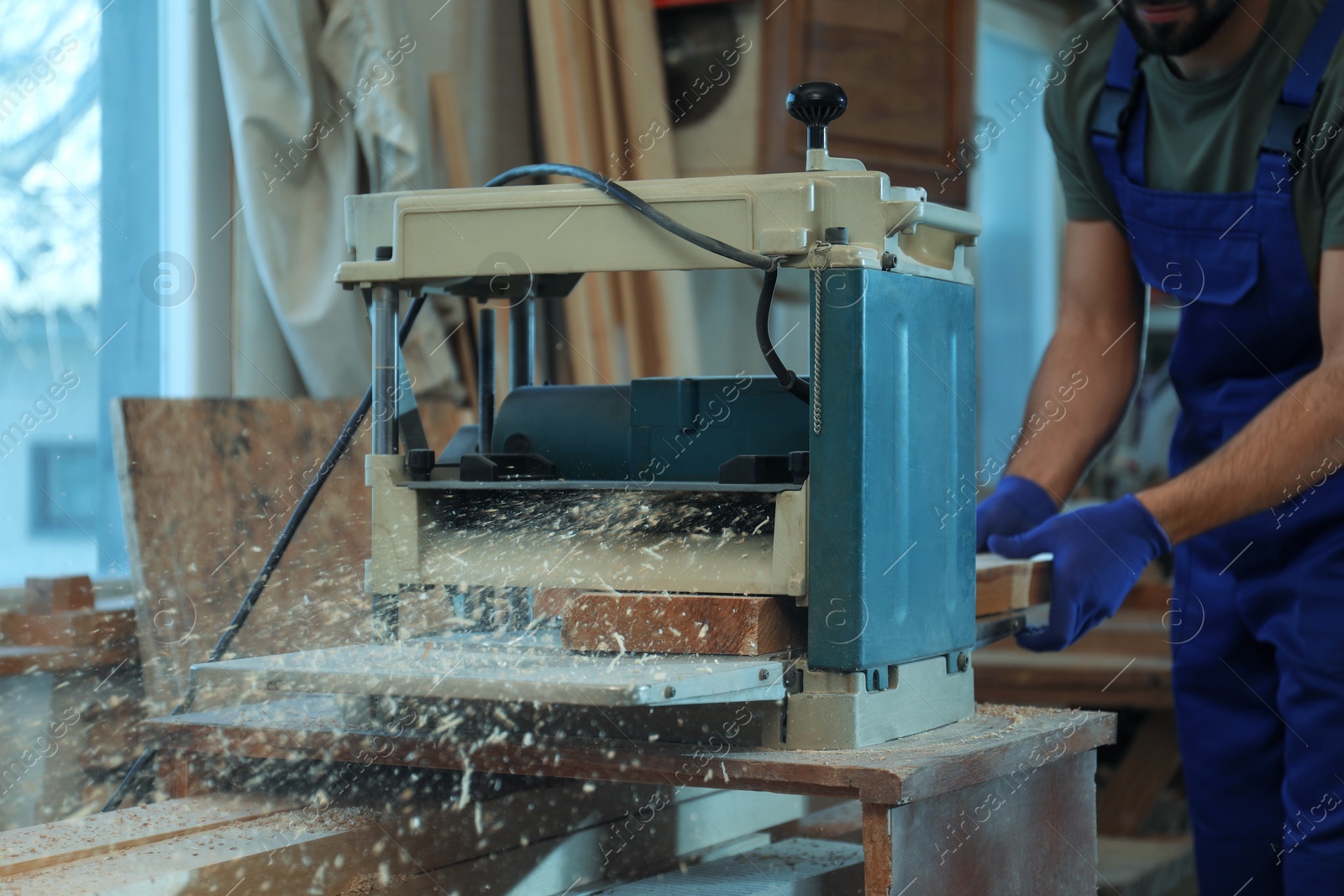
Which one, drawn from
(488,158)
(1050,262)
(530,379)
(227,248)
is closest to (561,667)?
(530,379)

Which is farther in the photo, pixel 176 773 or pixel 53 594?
pixel 53 594

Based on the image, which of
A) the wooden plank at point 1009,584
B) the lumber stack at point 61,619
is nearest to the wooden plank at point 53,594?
the lumber stack at point 61,619

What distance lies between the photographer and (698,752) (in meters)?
1.13

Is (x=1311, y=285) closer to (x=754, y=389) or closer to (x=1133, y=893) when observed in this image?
(x=754, y=389)

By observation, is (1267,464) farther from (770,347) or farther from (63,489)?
(63,489)

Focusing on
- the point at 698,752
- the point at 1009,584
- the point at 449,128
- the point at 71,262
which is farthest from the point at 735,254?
the point at 449,128

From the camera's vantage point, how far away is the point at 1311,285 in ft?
5.25

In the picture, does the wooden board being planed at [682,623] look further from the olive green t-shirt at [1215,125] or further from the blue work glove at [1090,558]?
the olive green t-shirt at [1215,125]

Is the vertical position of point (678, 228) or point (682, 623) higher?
point (678, 228)

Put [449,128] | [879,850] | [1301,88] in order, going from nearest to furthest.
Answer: [879,850] → [1301,88] → [449,128]

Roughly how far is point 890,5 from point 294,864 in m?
2.39

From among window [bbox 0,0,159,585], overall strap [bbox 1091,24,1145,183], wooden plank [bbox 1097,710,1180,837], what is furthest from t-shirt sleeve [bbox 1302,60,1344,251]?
window [bbox 0,0,159,585]

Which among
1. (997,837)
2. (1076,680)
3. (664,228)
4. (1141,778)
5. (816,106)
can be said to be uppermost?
(816,106)

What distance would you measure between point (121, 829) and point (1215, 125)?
4.71 ft
